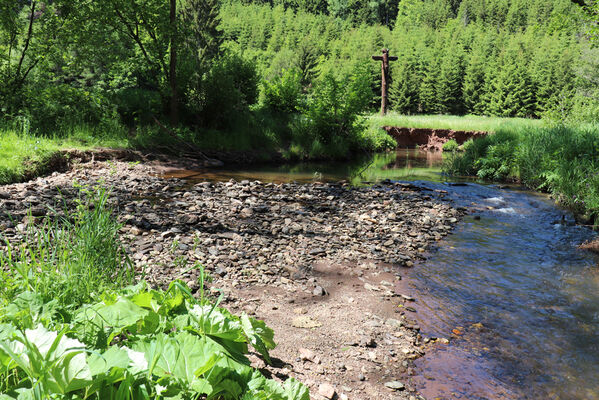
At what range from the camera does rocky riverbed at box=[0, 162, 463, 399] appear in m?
3.01

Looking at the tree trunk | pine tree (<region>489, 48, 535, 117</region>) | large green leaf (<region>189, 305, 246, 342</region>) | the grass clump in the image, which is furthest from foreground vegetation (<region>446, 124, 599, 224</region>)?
pine tree (<region>489, 48, 535, 117</region>)

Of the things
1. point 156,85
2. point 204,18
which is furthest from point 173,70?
point 204,18

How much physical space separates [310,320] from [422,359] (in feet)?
3.19

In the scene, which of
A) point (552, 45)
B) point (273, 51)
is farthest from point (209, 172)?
point (273, 51)

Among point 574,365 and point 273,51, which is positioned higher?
point 273,51

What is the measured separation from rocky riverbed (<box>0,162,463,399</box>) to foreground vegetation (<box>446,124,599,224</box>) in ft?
9.42

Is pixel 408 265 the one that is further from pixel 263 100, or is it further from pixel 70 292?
pixel 263 100

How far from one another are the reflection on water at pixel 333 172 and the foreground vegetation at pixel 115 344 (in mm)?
8313

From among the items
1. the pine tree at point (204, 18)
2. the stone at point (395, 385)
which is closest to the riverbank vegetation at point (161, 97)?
the stone at point (395, 385)

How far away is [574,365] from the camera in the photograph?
10.5ft

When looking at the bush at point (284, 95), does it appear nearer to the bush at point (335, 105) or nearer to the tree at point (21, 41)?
the bush at point (335, 105)

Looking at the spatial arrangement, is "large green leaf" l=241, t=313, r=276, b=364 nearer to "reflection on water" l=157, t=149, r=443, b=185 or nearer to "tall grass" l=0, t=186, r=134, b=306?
"tall grass" l=0, t=186, r=134, b=306

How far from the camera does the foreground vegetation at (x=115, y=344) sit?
4.45ft

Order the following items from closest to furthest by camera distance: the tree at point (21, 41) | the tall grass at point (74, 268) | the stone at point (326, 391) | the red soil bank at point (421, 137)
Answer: the tall grass at point (74, 268), the stone at point (326, 391), the tree at point (21, 41), the red soil bank at point (421, 137)
